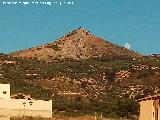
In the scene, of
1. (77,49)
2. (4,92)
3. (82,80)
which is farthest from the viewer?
(77,49)

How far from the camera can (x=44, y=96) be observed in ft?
325

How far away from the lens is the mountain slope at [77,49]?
548ft

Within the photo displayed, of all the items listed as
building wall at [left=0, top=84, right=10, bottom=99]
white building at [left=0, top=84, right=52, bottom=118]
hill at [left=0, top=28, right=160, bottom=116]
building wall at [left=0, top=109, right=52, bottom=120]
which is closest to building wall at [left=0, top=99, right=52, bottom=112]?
white building at [left=0, top=84, right=52, bottom=118]

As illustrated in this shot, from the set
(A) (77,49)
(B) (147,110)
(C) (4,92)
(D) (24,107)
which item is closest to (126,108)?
(D) (24,107)

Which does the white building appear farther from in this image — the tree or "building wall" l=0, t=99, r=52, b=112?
the tree

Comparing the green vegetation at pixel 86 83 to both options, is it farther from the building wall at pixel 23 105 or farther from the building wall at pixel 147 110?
the building wall at pixel 147 110

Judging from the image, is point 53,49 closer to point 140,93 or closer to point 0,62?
point 0,62

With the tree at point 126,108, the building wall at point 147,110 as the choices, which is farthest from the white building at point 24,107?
the building wall at point 147,110

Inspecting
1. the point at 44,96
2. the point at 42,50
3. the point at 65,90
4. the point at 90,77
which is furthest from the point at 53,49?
the point at 44,96

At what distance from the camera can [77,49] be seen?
177875mm

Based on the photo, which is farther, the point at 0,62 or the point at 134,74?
the point at 0,62

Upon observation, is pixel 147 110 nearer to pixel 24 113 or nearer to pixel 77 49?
pixel 24 113

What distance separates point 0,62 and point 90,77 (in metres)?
29.0

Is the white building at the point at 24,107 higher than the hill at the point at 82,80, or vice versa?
the hill at the point at 82,80
